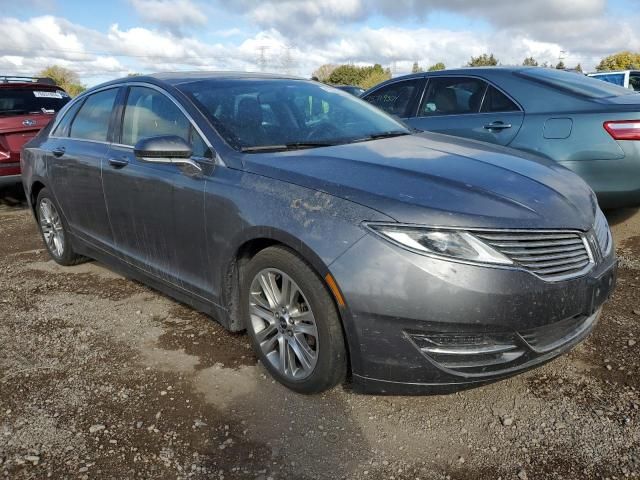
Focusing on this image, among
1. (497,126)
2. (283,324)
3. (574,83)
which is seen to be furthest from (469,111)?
(283,324)

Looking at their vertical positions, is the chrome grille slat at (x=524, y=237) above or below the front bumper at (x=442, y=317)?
above

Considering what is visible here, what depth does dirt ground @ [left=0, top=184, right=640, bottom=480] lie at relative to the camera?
2.29 m

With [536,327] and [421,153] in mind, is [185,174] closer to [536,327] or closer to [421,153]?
[421,153]

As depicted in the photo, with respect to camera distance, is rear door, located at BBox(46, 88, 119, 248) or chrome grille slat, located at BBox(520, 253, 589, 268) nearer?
chrome grille slat, located at BBox(520, 253, 589, 268)

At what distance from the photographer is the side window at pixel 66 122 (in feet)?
15.1

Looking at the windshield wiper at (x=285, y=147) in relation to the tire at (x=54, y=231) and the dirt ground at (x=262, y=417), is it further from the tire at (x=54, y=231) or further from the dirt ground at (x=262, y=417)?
the tire at (x=54, y=231)

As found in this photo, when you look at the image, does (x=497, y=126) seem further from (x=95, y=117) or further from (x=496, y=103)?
(x=95, y=117)

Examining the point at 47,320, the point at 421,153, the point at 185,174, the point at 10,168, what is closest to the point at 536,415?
the point at 421,153

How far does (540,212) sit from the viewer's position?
2412 mm

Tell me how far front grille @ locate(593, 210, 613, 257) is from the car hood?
0.07m

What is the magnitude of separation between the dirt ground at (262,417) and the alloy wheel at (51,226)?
4.69ft

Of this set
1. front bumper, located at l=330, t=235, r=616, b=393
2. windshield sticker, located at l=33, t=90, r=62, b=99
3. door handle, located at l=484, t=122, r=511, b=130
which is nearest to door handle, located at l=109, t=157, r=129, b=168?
front bumper, located at l=330, t=235, r=616, b=393

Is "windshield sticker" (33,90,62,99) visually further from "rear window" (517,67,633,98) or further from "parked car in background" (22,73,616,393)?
"rear window" (517,67,633,98)

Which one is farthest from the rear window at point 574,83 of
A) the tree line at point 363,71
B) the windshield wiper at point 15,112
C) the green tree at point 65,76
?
the green tree at point 65,76
